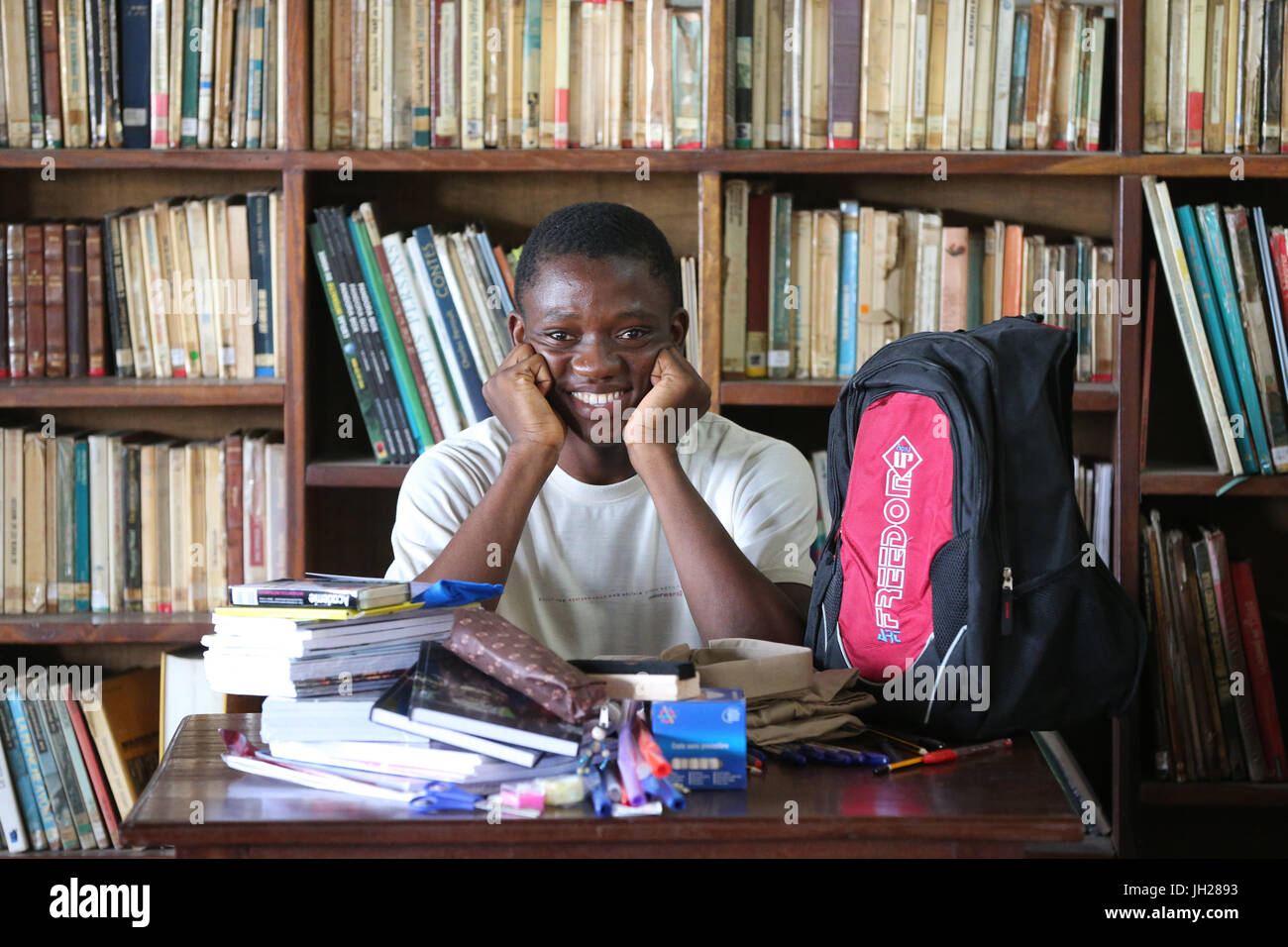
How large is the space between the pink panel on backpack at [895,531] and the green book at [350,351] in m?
1.00

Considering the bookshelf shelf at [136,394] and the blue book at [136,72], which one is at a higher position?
the blue book at [136,72]

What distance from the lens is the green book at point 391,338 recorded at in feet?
6.75

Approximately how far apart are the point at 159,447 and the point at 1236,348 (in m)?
1.78

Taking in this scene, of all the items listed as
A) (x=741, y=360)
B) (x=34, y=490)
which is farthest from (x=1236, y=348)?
(x=34, y=490)

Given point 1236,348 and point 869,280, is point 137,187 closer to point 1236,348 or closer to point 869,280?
point 869,280

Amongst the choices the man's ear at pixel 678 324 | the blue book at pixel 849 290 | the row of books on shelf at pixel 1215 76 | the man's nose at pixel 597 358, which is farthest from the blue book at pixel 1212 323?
the man's nose at pixel 597 358

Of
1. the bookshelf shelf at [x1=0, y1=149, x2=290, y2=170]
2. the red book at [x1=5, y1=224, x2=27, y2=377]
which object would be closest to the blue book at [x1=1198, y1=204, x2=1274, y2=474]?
the bookshelf shelf at [x1=0, y1=149, x2=290, y2=170]

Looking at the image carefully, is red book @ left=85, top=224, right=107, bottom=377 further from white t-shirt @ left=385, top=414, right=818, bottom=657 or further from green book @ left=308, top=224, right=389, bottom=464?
white t-shirt @ left=385, top=414, right=818, bottom=657

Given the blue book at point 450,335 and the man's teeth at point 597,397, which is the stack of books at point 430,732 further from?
the blue book at point 450,335

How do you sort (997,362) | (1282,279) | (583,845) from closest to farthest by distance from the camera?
(583,845) < (997,362) < (1282,279)

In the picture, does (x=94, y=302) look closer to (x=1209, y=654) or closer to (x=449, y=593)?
(x=449, y=593)

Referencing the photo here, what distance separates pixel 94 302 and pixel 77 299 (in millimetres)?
28

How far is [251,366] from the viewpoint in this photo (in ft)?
7.00

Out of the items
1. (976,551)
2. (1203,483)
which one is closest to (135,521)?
(976,551)
